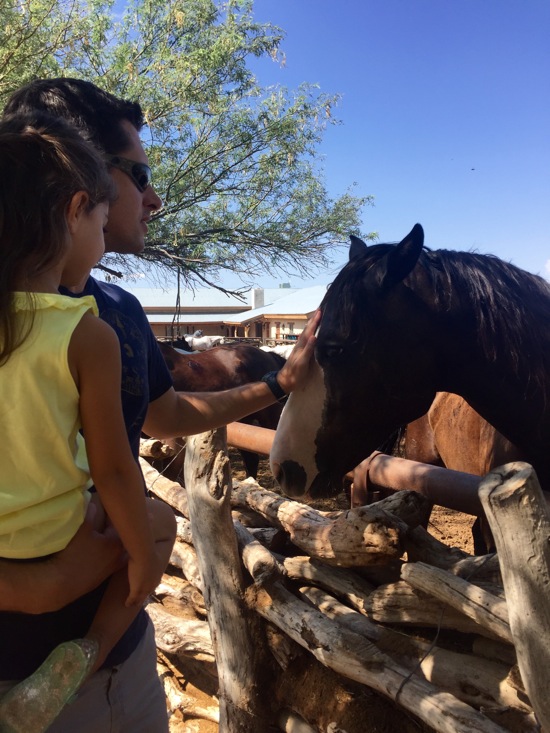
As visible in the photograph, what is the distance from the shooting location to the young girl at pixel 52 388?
3.32ft

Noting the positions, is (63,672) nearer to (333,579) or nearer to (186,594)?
(333,579)

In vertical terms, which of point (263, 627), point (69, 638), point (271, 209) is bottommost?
point (263, 627)

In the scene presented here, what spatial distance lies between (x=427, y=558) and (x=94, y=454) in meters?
1.49

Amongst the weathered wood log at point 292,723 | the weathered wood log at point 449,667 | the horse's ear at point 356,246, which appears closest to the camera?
the weathered wood log at point 449,667

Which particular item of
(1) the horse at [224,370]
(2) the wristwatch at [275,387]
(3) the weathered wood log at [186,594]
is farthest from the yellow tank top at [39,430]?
(1) the horse at [224,370]

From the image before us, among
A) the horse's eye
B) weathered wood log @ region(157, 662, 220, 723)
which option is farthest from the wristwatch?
weathered wood log @ region(157, 662, 220, 723)

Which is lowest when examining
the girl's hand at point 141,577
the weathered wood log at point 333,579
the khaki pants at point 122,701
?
the weathered wood log at point 333,579

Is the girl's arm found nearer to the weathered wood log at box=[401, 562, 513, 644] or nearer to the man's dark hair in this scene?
the man's dark hair

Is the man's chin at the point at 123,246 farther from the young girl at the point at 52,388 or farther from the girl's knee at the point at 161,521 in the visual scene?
the girl's knee at the point at 161,521

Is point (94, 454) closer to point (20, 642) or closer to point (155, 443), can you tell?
point (20, 642)

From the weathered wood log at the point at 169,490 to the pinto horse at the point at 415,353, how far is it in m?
1.44

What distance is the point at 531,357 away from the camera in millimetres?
2150

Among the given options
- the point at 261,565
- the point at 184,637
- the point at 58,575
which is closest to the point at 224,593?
the point at 261,565

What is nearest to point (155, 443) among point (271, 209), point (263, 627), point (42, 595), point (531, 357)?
point (263, 627)
